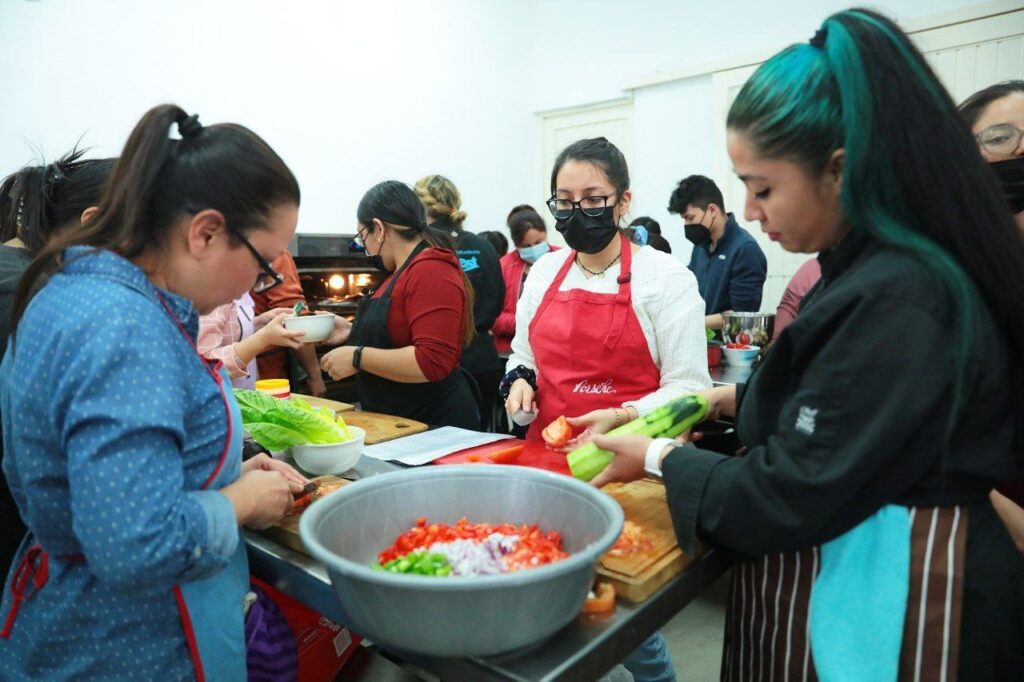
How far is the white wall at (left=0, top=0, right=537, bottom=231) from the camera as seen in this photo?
399 cm

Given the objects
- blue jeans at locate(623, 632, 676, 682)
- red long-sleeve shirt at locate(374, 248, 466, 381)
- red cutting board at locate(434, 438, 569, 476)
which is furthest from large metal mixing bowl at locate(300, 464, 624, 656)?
red long-sleeve shirt at locate(374, 248, 466, 381)

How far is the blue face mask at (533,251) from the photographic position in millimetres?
4523

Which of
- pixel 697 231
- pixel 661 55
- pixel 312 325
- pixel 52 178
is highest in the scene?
pixel 661 55

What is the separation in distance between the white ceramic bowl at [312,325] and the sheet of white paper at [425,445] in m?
0.50

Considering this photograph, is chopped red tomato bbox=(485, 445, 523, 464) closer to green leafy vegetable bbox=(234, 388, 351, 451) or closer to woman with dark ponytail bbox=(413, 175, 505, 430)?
green leafy vegetable bbox=(234, 388, 351, 451)

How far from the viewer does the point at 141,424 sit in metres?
0.83

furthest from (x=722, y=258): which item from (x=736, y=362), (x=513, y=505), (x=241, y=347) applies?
(x=513, y=505)

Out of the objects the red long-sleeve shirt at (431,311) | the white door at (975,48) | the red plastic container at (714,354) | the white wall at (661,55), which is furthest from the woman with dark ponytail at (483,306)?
the white wall at (661,55)

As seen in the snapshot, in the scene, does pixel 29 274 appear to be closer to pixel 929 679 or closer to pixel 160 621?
pixel 160 621

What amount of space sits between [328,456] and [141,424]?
2.47ft

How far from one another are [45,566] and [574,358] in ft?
4.58

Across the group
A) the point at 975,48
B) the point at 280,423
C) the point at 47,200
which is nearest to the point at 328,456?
the point at 280,423

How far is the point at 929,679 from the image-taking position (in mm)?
1025

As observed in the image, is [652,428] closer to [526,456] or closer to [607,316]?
[526,456]
